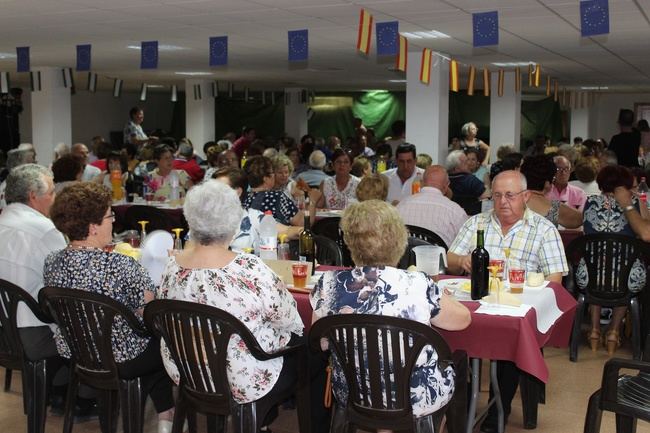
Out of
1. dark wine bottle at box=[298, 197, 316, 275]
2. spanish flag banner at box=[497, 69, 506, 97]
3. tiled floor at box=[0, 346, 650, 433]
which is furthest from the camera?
spanish flag banner at box=[497, 69, 506, 97]

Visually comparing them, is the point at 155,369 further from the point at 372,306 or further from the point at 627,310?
the point at 627,310

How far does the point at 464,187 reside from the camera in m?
7.80

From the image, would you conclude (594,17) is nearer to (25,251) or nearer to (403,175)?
(403,175)

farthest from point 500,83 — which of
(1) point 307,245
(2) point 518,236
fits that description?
(1) point 307,245

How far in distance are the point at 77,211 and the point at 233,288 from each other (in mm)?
914

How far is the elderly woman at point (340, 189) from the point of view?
777 cm

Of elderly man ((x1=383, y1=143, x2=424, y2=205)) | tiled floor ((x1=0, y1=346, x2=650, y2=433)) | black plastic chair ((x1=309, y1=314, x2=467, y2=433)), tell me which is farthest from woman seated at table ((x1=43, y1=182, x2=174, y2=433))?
elderly man ((x1=383, y1=143, x2=424, y2=205))

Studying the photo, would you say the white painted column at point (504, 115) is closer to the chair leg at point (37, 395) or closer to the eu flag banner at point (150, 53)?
the eu flag banner at point (150, 53)

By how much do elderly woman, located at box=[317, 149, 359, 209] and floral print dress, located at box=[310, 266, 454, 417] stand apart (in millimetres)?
4837

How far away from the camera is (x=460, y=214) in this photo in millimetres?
5461

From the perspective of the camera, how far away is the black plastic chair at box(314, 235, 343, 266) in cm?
450

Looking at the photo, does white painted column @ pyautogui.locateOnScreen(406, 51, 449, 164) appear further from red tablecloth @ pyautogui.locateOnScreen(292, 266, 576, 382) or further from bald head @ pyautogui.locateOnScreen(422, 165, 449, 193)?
red tablecloth @ pyautogui.locateOnScreen(292, 266, 576, 382)

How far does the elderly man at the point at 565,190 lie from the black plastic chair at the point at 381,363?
4.04 m

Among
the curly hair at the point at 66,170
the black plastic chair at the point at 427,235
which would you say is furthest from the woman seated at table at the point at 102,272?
the curly hair at the point at 66,170
